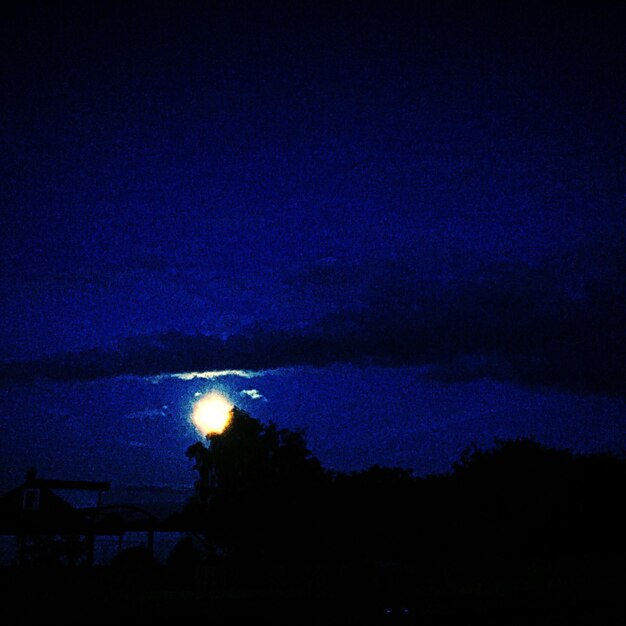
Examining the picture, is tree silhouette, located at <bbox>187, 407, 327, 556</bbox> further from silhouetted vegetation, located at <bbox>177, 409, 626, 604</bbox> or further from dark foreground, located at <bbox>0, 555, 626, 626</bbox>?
dark foreground, located at <bbox>0, 555, 626, 626</bbox>

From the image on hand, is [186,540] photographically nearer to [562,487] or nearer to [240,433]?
[240,433]

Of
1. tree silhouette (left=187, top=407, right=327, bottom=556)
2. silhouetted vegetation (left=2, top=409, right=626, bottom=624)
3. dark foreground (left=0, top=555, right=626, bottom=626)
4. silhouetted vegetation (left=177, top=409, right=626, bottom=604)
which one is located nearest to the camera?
dark foreground (left=0, top=555, right=626, bottom=626)

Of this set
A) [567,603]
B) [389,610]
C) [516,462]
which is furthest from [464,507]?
[389,610]

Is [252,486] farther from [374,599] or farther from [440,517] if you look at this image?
[374,599]

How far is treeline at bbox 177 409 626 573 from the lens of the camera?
105 ft

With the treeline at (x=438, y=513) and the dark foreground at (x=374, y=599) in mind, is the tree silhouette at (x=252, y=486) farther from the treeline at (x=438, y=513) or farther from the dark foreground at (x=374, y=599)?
the dark foreground at (x=374, y=599)

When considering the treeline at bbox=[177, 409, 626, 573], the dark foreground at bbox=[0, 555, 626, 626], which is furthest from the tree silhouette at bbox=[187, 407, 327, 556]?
the dark foreground at bbox=[0, 555, 626, 626]

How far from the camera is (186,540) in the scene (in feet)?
149

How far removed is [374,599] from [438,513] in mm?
13768

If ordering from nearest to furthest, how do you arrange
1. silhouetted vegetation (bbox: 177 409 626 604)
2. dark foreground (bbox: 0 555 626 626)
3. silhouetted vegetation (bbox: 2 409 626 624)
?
dark foreground (bbox: 0 555 626 626)
silhouetted vegetation (bbox: 2 409 626 624)
silhouetted vegetation (bbox: 177 409 626 604)

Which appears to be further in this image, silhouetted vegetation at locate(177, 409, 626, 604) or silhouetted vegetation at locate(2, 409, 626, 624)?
silhouetted vegetation at locate(177, 409, 626, 604)

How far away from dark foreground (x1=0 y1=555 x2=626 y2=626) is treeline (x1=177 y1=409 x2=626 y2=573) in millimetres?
1070

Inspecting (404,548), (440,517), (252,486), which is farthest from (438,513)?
(252,486)

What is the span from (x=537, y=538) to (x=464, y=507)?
158 inches
